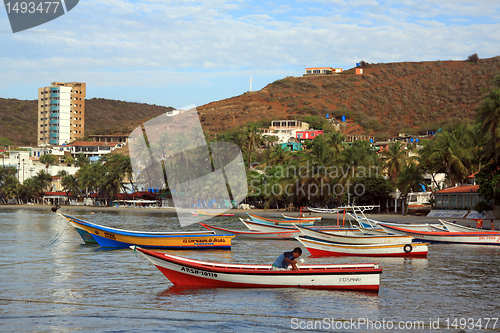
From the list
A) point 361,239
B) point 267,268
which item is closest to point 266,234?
point 361,239

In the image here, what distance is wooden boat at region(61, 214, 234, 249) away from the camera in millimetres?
32375

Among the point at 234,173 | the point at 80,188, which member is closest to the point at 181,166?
the point at 234,173

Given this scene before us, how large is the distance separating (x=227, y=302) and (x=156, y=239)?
15.3m

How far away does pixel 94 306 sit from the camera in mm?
17531

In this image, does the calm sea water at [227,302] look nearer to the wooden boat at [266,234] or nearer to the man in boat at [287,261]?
the man in boat at [287,261]

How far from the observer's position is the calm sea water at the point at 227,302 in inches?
601

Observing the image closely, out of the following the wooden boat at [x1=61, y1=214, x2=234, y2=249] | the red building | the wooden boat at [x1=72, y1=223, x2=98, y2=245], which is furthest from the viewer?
the red building

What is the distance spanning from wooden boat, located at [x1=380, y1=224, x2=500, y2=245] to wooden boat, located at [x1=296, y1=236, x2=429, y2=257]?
19.4 ft

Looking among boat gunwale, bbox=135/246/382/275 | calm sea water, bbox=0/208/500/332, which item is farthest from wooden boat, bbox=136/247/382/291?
calm sea water, bbox=0/208/500/332

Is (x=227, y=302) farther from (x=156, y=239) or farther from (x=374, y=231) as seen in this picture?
(x=374, y=231)

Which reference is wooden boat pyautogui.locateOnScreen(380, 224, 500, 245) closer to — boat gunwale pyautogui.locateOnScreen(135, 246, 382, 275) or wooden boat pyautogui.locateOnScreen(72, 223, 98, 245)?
boat gunwale pyautogui.locateOnScreen(135, 246, 382, 275)

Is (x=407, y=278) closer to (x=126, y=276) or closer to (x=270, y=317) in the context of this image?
(x=270, y=317)

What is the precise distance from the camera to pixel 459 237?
37031 millimetres

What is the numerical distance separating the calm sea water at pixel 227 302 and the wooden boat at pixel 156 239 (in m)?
4.39
